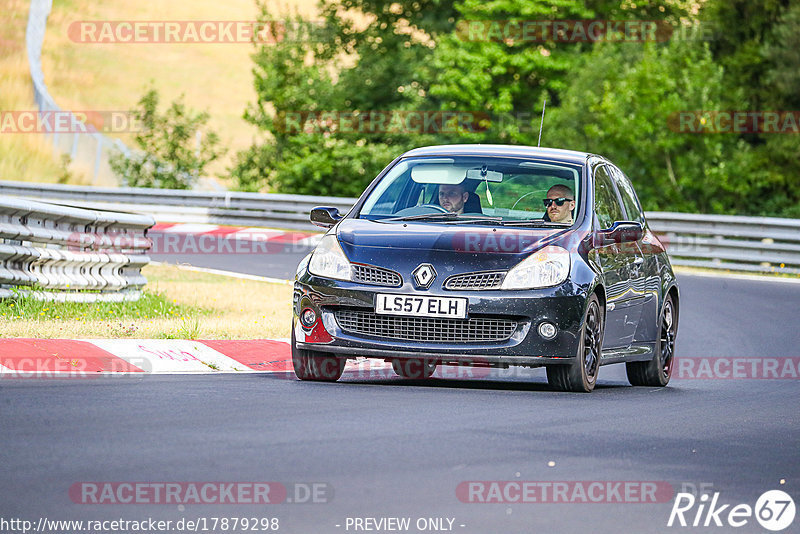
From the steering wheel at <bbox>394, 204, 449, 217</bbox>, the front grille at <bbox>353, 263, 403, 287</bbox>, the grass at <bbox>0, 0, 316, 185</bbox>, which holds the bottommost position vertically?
the front grille at <bbox>353, 263, 403, 287</bbox>

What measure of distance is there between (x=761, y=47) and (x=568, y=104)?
580 cm

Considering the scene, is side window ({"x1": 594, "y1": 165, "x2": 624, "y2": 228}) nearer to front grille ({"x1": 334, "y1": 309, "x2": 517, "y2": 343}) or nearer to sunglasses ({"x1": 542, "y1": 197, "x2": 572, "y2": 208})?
sunglasses ({"x1": 542, "y1": 197, "x2": 572, "y2": 208})

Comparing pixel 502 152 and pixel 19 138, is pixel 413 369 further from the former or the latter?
pixel 19 138

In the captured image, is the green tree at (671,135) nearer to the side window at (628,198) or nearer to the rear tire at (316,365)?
the side window at (628,198)

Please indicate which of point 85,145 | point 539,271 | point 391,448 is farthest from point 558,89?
point 391,448

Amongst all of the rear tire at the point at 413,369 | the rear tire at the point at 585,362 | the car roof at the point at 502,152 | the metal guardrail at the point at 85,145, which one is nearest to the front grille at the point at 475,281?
the rear tire at the point at 585,362

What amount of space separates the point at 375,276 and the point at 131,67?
3051 inches

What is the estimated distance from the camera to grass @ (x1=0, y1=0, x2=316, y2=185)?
2790 inches

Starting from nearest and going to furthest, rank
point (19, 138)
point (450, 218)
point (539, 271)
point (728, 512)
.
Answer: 1. point (728, 512)
2. point (539, 271)
3. point (450, 218)
4. point (19, 138)

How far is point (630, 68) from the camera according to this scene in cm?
3981

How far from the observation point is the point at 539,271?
1018cm

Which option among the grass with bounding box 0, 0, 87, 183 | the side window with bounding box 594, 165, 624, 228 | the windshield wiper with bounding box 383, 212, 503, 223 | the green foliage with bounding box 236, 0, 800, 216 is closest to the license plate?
the windshield wiper with bounding box 383, 212, 503, 223

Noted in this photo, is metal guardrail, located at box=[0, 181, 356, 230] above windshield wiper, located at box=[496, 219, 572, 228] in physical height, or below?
below

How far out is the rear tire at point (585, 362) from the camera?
10.4 metres
